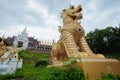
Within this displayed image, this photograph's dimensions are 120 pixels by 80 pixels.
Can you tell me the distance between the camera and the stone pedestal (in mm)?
2600

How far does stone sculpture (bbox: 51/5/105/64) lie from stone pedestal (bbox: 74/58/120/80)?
65 centimetres

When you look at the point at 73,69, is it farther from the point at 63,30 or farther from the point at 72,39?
the point at 63,30

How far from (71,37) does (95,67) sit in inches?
56.0

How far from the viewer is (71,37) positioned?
3.87 metres

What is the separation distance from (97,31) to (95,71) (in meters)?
22.1

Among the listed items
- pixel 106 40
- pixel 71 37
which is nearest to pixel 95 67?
pixel 71 37

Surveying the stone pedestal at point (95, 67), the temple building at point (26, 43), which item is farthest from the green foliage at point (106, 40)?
the stone pedestal at point (95, 67)

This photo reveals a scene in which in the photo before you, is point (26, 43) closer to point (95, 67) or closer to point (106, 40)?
point (106, 40)

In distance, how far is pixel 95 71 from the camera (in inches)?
104

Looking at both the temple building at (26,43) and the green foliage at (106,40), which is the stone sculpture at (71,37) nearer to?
the green foliage at (106,40)

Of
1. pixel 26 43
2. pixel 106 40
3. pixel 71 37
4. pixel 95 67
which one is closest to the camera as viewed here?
pixel 95 67

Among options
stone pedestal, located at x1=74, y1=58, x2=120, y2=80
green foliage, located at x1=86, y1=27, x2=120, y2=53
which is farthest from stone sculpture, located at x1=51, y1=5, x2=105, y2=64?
green foliage, located at x1=86, y1=27, x2=120, y2=53

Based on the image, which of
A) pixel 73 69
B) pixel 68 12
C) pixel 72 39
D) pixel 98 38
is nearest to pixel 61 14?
pixel 68 12

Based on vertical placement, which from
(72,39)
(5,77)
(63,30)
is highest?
(63,30)
